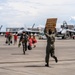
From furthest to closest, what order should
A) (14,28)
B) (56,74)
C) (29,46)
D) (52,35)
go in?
(14,28), (29,46), (52,35), (56,74)

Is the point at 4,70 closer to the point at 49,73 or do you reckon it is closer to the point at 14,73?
the point at 14,73

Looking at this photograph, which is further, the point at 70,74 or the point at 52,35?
the point at 52,35

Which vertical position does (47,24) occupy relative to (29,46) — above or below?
above

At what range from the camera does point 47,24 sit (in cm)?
1338

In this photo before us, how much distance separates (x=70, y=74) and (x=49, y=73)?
2.73 feet

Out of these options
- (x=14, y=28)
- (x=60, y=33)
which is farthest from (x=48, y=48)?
(x=14, y=28)

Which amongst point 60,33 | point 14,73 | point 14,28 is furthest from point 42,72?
point 14,28

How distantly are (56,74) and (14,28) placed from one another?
14059 cm

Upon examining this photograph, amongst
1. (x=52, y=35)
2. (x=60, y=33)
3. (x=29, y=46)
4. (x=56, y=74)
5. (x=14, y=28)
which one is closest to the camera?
(x=56, y=74)

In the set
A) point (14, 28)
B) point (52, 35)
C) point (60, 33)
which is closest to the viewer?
point (52, 35)

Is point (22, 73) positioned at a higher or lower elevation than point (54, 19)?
lower

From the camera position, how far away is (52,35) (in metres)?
15.5

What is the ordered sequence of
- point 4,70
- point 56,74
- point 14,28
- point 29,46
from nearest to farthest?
1. point 56,74
2. point 4,70
3. point 29,46
4. point 14,28

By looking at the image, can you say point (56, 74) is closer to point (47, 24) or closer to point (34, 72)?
point (34, 72)
